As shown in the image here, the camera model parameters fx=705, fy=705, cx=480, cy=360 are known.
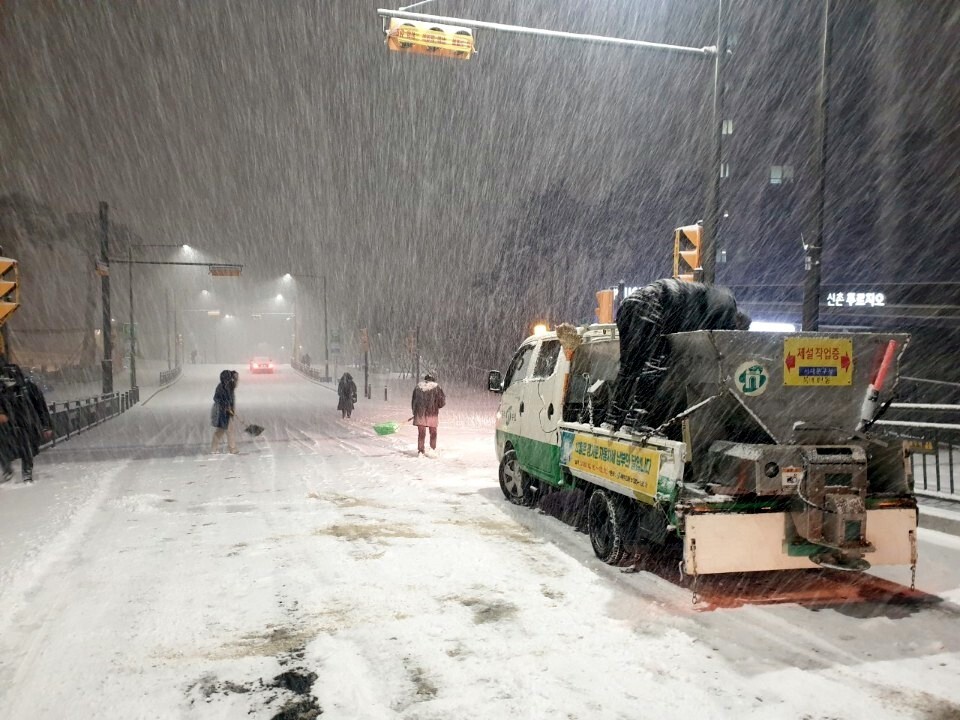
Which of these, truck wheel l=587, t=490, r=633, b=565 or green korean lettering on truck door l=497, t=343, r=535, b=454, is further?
green korean lettering on truck door l=497, t=343, r=535, b=454

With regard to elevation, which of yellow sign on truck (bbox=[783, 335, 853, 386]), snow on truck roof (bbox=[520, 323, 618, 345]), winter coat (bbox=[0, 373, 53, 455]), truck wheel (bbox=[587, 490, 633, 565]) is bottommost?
truck wheel (bbox=[587, 490, 633, 565])

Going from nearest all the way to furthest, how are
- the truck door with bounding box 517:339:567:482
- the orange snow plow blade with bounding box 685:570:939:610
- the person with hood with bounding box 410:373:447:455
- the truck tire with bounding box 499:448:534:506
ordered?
the orange snow plow blade with bounding box 685:570:939:610 < the truck door with bounding box 517:339:567:482 < the truck tire with bounding box 499:448:534:506 < the person with hood with bounding box 410:373:447:455

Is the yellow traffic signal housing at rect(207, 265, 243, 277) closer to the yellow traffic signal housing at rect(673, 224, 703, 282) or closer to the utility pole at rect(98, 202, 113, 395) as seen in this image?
the utility pole at rect(98, 202, 113, 395)

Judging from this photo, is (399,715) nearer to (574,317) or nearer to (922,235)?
(922,235)

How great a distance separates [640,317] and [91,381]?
5132cm

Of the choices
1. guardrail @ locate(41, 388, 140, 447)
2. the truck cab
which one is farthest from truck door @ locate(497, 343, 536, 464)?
guardrail @ locate(41, 388, 140, 447)

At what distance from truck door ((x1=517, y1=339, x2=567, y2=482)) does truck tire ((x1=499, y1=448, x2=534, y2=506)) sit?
0.91ft

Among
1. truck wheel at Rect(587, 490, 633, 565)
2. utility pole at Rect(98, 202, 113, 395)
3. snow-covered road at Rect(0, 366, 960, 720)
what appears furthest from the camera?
utility pole at Rect(98, 202, 113, 395)

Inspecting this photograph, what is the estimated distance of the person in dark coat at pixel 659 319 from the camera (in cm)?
650

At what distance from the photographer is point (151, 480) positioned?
12.2 meters

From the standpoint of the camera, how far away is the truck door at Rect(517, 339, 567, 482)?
854cm

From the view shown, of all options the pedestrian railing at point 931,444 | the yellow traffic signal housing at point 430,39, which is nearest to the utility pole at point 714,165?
the pedestrian railing at point 931,444

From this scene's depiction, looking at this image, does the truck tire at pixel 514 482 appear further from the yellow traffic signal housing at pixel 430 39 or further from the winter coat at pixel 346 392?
the winter coat at pixel 346 392

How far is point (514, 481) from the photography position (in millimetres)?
10102
